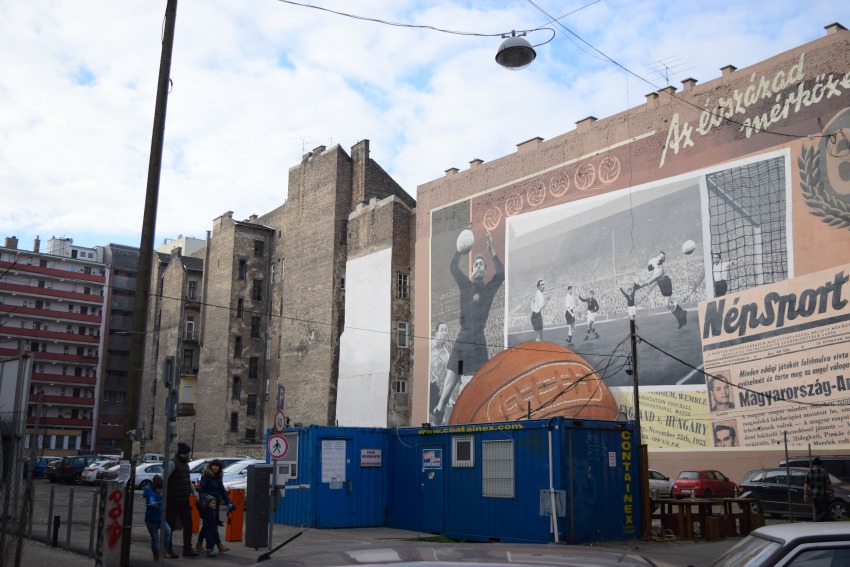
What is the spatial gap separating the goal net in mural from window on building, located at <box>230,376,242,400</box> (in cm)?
4053

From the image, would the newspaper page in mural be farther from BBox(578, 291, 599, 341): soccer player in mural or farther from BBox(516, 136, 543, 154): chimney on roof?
BBox(516, 136, 543, 154): chimney on roof

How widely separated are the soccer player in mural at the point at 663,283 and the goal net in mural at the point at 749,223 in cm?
218

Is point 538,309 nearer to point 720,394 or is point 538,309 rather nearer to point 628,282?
point 628,282

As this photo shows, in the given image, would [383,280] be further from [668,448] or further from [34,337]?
[34,337]

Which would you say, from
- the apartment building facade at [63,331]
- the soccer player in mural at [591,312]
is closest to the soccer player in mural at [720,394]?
the soccer player in mural at [591,312]

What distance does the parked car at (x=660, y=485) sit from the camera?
3114 cm

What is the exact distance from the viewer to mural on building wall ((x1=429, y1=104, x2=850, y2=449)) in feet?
99.6

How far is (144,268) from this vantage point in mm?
13641

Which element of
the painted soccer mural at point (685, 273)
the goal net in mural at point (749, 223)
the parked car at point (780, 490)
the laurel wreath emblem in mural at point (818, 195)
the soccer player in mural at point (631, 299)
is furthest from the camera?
the soccer player in mural at point (631, 299)

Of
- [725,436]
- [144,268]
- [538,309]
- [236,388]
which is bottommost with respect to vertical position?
[725,436]

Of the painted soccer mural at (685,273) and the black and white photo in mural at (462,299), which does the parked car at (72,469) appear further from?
the painted soccer mural at (685,273)

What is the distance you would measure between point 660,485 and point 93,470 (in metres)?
27.5

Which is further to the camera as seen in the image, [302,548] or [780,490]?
[780,490]

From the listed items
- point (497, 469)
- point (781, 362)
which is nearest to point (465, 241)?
point (781, 362)
